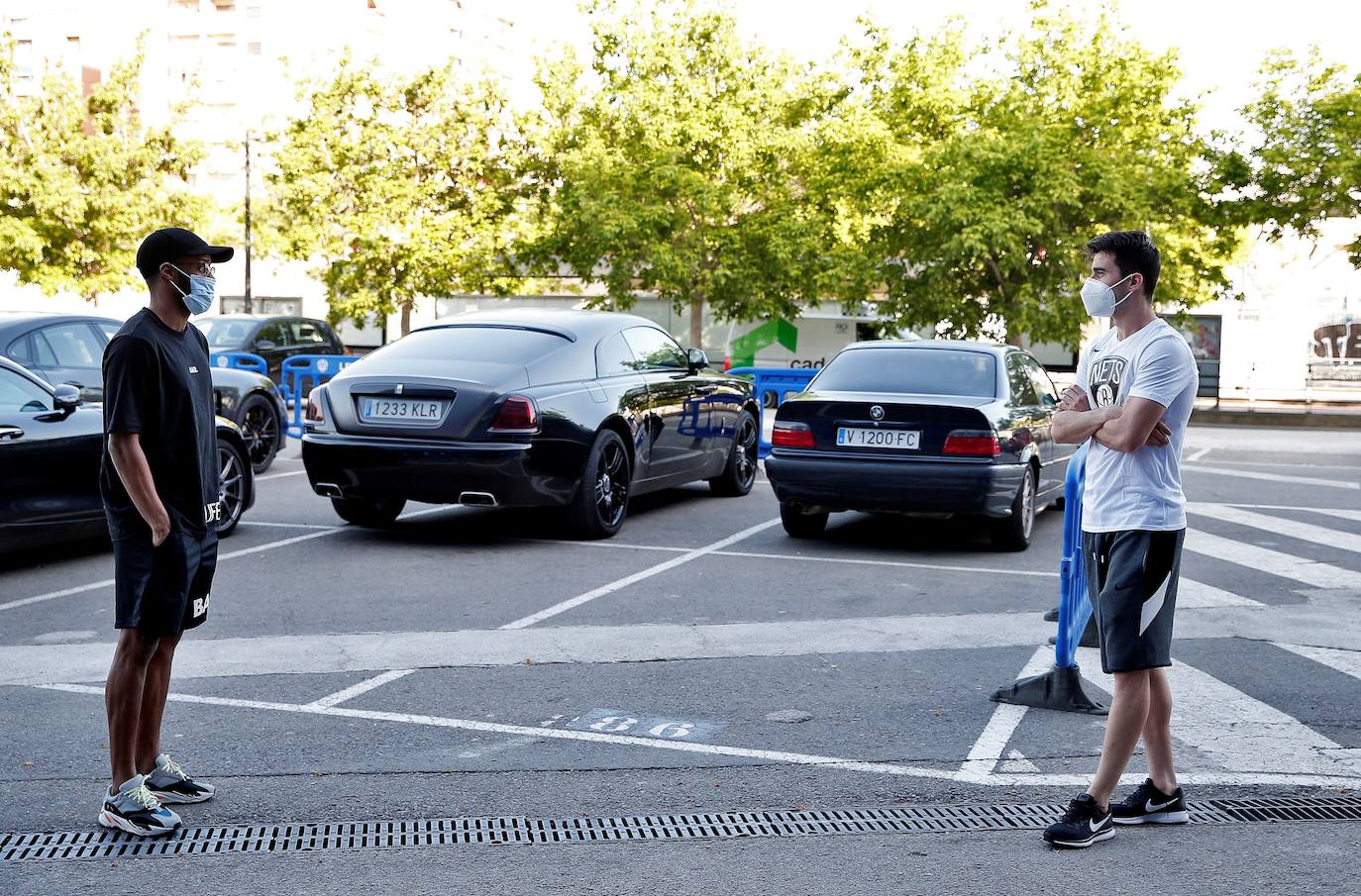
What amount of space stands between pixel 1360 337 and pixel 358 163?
2679 centimetres

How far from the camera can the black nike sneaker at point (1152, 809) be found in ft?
14.9

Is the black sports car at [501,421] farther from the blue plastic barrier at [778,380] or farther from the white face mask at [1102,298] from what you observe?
the blue plastic barrier at [778,380]

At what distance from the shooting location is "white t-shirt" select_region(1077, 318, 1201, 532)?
432 cm

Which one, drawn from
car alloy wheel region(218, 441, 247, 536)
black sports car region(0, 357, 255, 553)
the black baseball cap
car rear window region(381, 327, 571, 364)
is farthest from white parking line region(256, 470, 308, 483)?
the black baseball cap

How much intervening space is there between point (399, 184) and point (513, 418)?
31806 millimetres

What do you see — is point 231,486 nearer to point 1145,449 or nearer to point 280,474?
point 280,474

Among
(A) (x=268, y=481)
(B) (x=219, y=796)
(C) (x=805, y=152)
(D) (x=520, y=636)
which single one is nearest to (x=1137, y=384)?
(B) (x=219, y=796)

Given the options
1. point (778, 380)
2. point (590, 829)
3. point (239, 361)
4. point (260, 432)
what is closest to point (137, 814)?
point (590, 829)

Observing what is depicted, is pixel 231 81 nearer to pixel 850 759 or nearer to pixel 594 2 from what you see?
pixel 594 2

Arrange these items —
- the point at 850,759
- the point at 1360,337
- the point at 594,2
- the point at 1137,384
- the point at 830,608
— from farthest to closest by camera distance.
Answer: the point at 594,2
the point at 1360,337
the point at 830,608
the point at 850,759
the point at 1137,384

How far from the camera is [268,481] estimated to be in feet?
47.2

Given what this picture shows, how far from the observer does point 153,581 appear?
4422mm

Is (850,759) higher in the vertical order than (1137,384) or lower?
lower

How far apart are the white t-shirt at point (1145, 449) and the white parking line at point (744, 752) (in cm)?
107
